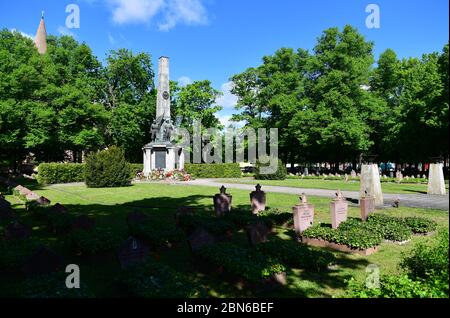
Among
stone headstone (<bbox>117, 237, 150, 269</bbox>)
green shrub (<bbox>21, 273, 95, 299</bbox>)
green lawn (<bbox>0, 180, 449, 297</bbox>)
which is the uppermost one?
stone headstone (<bbox>117, 237, 150, 269</bbox>)

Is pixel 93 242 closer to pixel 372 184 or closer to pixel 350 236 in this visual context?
pixel 350 236

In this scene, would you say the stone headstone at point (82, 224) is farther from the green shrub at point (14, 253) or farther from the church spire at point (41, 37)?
the church spire at point (41, 37)

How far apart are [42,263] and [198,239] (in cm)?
310

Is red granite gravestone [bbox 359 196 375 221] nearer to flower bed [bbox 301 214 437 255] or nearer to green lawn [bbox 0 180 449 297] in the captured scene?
flower bed [bbox 301 214 437 255]

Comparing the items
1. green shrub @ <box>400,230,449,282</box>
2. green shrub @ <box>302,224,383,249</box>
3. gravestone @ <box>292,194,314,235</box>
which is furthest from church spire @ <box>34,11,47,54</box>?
green shrub @ <box>400,230,449,282</box>

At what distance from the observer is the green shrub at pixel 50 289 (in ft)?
16.1

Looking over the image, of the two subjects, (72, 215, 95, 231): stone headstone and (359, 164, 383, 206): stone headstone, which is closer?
(72, 215, 95, 231): stone headstone

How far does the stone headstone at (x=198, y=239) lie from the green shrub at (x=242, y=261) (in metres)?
0.37

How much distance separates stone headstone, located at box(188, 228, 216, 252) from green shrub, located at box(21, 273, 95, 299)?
271cm

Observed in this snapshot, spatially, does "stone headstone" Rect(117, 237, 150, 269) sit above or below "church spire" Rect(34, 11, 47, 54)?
below

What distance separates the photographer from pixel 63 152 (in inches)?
1690

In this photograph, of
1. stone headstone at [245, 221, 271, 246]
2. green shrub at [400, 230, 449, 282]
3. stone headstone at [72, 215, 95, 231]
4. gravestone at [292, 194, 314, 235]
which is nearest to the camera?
green shrub at [400, 230, 449, 282]

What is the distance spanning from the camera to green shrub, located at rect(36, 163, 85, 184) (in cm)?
3089

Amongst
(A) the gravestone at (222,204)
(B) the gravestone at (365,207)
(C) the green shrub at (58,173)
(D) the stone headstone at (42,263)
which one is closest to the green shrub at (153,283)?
(D) the stone headstone at (42,263)
